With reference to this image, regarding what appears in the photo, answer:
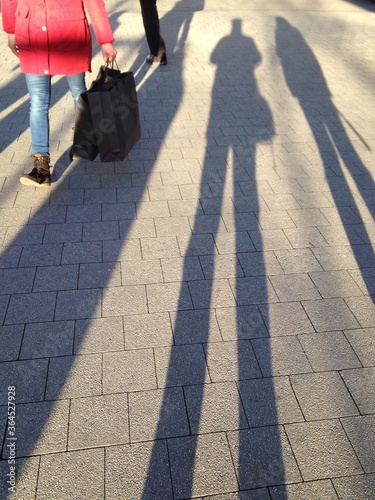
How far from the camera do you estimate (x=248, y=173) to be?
4.45 m

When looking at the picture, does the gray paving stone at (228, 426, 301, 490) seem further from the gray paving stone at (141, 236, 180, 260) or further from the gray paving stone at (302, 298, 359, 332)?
the gray paving stone at (141, 236, 180, 260)

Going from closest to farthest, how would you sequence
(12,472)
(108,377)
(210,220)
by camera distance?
(12,472) → (108,377) → (210,220)

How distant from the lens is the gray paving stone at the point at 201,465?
6.59ft

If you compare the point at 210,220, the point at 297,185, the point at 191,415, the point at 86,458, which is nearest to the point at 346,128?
the point at 297,185

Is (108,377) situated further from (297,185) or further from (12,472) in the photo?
(297,185)

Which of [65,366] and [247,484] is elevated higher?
[65,366]

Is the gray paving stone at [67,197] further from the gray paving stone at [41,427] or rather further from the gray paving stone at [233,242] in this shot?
the gray paving stone at [41,427]

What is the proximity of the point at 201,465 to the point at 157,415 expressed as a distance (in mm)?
324

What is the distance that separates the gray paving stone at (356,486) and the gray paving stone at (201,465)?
47cm

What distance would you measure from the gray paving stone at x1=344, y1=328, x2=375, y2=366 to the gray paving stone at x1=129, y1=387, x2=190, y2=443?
1.09 metres

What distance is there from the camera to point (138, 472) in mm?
2045

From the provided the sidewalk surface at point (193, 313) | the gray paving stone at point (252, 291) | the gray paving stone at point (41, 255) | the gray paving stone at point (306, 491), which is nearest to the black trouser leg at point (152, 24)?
the sidewalk surface at point (193, 313)

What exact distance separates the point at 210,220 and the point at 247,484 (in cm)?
214

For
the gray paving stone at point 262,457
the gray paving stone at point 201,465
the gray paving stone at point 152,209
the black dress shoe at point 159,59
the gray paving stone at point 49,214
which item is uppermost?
the black dress shoe at point 159,59
